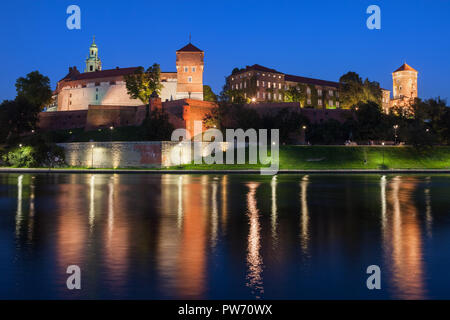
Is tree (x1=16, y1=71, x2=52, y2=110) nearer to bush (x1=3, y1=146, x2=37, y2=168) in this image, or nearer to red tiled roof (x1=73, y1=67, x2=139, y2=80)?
red tiled roof (x1=73, y1=67, x2=139, y2=80)

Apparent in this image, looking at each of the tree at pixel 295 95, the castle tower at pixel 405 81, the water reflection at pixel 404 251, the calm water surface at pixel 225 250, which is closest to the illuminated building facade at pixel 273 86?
the tree at pixel 295 95

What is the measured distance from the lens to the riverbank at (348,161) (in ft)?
159

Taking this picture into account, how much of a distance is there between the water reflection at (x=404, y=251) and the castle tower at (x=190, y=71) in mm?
64097

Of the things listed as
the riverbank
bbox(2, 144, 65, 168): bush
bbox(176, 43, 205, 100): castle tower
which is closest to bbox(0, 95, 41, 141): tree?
bbox(2, 144, 65, 168): bush

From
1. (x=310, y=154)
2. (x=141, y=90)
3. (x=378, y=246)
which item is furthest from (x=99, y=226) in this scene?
(x=141, y=90)

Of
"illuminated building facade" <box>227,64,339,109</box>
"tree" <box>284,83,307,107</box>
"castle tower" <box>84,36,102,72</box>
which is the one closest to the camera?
"tree" <box>284,83,307,107</box>

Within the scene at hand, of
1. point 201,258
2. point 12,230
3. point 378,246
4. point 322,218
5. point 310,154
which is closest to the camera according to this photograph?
point 201,258

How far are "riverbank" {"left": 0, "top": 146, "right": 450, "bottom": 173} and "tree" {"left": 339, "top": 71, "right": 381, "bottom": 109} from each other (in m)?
28.7

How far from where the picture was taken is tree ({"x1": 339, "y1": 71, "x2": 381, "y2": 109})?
8538 centimetres

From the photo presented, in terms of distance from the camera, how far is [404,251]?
27.1 ft

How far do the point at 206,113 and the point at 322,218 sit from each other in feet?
183

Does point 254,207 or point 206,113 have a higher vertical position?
point 206,113

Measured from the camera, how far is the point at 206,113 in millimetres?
67375
